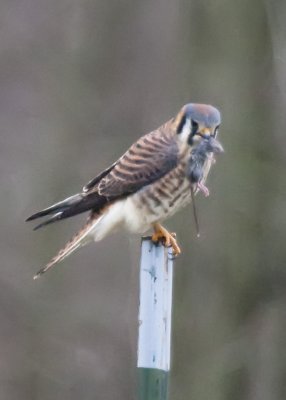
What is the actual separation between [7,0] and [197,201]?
298 centimetres

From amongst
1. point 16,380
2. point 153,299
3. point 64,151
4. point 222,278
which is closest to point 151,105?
point 64,151

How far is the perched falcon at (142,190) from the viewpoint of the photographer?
625 cm

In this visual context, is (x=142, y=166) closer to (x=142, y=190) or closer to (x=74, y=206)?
(x=142, y=190)

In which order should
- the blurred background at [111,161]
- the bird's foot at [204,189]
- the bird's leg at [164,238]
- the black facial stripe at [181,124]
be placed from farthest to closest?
1. the blurred background at [111,161]
2. the black facial stripe at [181,124]
3. the bird's leg at [164,238]
4. the bird's foot at [204,189]

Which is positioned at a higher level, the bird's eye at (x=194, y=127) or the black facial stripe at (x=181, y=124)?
the black facial stripe at (x=181, y=124)

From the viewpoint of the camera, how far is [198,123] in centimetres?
602

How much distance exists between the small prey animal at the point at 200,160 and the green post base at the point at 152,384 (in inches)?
41.0

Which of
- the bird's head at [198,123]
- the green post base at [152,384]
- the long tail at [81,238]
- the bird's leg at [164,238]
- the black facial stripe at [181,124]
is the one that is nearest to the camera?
the green post base at [152,384]

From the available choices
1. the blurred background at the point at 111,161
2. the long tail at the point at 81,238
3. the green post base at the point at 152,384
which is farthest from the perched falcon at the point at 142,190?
the blurred background at the point at 111,161

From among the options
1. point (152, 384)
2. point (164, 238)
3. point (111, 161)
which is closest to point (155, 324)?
point (152, 384)

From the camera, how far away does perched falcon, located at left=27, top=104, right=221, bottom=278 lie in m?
6.25

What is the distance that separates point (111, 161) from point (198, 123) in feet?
13.1

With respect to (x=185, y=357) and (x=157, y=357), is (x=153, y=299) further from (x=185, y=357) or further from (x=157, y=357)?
(x=185, y=357)

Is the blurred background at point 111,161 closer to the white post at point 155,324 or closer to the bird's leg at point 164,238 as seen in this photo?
the bird's leg at point 164,238
